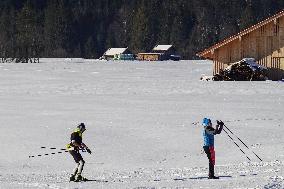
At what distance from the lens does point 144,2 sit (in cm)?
17000

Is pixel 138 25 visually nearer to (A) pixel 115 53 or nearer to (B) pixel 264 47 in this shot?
(A) pixel 115 53

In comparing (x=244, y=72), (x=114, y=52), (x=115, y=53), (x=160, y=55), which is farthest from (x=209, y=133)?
(x=114, y=52)

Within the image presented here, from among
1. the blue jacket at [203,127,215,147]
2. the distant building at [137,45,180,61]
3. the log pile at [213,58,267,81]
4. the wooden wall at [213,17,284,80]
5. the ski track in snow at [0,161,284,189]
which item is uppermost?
the distant building at [137,45,180,61]

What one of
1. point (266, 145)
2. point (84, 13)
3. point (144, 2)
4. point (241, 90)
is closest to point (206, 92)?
point (241, 90)

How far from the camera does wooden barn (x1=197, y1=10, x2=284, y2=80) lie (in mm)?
46969

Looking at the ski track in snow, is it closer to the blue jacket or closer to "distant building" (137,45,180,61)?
the blue jacket

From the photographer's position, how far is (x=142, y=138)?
18375mm

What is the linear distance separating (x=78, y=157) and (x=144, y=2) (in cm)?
15898

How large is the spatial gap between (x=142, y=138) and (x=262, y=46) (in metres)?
31.1

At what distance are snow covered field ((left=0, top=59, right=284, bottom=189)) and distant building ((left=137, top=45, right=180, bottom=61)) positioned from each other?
332ft

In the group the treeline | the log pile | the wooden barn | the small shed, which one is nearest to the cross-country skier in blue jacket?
the log pile

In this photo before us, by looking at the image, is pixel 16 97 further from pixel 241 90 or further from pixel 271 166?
pixel 271 166

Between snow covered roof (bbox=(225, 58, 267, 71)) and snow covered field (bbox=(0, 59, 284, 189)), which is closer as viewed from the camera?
snow covered field (bbox=(0, 59, 284, 189))

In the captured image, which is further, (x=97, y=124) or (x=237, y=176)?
(x=97, y=124)
